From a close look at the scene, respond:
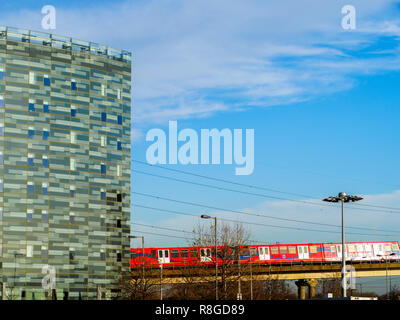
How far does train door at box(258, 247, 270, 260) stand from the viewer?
119688 mm

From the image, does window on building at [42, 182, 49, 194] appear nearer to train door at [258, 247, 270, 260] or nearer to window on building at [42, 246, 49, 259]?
window on building at [42, 246, 49, 259]

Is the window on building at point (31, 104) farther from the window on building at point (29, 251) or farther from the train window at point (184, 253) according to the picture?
the train window at point (184, 253)

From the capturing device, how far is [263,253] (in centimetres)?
12025

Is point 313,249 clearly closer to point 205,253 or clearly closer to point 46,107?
point 205,253

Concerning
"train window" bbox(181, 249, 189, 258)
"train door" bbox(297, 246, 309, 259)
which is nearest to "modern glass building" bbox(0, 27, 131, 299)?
"train window" bbox(181, 249, 189, 258)

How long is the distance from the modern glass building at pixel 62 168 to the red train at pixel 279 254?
29.3 ft

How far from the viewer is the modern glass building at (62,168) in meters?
117

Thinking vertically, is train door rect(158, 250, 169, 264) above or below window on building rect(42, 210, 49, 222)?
below

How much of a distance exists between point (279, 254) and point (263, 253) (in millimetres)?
4175

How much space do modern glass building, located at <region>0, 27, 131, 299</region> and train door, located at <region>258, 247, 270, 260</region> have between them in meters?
27.8

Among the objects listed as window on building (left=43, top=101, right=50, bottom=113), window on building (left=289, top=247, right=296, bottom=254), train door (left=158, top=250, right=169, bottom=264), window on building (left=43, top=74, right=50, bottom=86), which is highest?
window on building (left=43, top=74, right=50, bottom=86)

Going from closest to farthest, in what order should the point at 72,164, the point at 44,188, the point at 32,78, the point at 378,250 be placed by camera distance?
the point at 44,188 → the point at 32,78 → the point at 72,164 → the point at 378,250

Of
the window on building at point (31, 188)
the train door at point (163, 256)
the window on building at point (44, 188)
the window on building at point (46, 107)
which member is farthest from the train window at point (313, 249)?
the window on building at point (46, 107)

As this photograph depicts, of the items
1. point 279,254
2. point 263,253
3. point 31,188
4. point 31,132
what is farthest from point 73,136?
point 279,254
